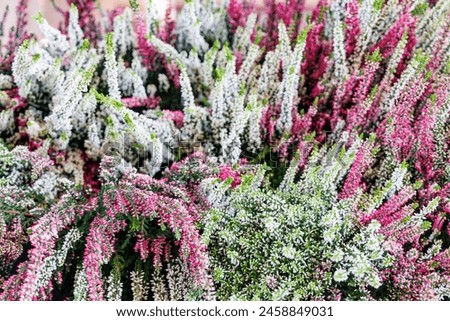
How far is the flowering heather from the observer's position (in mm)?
676

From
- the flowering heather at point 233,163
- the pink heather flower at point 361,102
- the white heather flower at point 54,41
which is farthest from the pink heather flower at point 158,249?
the white heather flower at point 54,41

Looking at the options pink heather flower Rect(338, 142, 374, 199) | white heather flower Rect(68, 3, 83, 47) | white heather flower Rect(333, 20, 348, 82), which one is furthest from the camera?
white heather flower Rect(68, 3, 83, 47)

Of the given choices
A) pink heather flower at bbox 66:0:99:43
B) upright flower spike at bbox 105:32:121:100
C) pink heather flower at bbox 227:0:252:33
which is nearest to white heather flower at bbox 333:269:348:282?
upright flower spike at bbox 105:32:121:100

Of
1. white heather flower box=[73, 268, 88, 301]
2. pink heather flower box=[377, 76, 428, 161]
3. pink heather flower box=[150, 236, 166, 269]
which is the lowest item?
white heather flower box=[73, 268, 88, 301]

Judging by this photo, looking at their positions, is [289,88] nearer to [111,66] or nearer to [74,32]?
[111,66]

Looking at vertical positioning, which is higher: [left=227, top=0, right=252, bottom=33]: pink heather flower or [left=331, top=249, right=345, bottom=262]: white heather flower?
[left=227, top=0, right=252, bottom=33]: pink heather flower

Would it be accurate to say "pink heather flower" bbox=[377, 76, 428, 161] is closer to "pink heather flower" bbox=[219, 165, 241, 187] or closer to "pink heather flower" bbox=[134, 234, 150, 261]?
"pink heather flower" bbox=[219, 165, 241, 187]

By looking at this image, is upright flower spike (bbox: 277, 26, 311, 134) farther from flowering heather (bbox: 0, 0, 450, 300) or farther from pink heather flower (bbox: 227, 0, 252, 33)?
pink heather flower (bbox: 227, 0, 252, 33)

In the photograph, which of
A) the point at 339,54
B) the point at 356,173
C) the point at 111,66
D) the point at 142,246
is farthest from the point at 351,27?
the point at 142,246

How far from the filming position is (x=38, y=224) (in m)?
0.66

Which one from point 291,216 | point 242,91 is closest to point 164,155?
point 242,91

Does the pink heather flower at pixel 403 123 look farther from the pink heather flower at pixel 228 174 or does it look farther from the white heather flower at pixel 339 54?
the pink heather flower at pixel 228 174

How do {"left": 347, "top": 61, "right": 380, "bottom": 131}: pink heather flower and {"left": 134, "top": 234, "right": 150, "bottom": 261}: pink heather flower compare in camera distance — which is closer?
Result: {"left": 134, "top": 234, "right": 150, "bottom": 261}: pink heather flower

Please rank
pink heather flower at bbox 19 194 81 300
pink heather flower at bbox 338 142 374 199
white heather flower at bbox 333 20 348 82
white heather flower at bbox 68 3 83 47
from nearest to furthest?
pink heather flower at bbox 19 194 81 300 → pink heather flower at bbox 338 142 374 199 → white heather flower at bbox 333 20 348 82 → white heather flower at bbox 68 3 83 47
